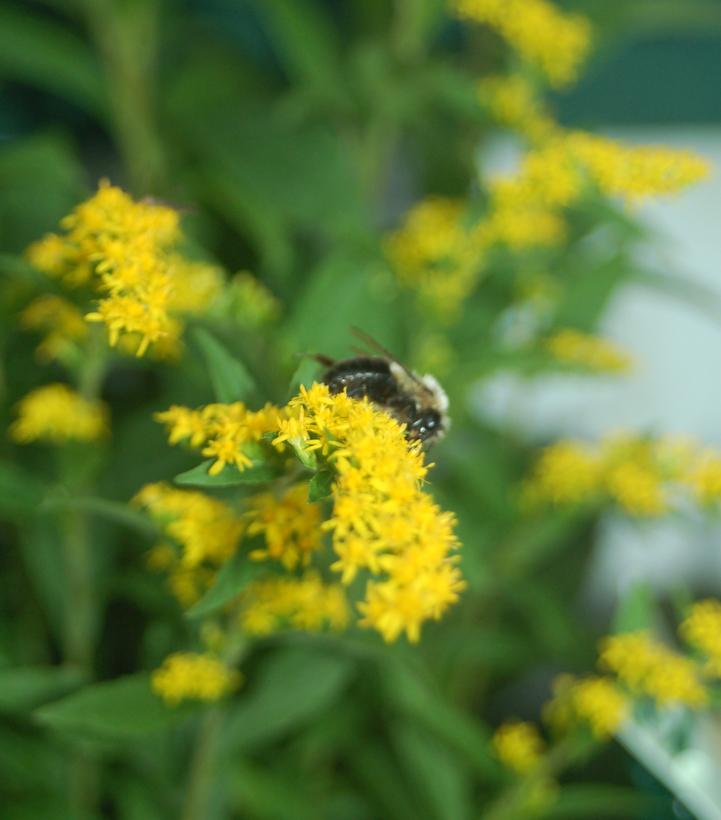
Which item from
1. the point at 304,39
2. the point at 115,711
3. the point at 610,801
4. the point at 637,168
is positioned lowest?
the point at 610,801

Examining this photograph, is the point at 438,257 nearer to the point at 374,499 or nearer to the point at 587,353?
the point at 587,353

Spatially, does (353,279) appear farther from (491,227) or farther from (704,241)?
(704,241)

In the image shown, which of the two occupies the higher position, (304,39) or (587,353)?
(304,39)

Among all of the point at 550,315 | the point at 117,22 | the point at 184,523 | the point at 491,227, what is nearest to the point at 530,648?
the point at 550,315

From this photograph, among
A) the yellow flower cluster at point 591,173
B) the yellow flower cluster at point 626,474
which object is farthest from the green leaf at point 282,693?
the yellow flower cluster at point 591,173

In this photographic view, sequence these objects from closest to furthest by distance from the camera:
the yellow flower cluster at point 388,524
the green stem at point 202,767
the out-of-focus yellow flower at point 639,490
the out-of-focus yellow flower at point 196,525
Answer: the yellow flower cluster at point 388,524 < the out-of-focus yellow flower at point 196,525 < the green stem at point 202,767 < the out-of-focus yellow flower at point 639,490

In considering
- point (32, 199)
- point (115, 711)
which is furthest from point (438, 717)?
point (32, 199)

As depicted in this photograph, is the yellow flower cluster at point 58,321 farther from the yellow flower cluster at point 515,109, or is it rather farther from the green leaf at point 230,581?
the yellow flower cluster at point 515,109
